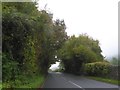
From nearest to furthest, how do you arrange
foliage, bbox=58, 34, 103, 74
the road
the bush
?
the road, the bush, foliage, bbox=58, 34, 103, 74

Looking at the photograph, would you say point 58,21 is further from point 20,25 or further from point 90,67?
point 20,25

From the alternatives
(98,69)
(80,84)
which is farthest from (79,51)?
(80,84)

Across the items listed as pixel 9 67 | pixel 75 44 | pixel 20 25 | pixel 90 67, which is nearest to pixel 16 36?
pixel 20 25

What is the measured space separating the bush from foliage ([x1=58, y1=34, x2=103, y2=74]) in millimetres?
9678

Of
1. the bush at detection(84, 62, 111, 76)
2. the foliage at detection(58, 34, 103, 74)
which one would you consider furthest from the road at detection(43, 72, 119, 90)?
the foliage at detection(58, 34, 103, 74)

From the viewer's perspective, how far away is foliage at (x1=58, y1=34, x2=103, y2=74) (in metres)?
74.4

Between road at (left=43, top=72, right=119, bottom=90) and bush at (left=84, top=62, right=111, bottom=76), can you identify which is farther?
bush at (left=84, top=62, right=111, bottom=76)

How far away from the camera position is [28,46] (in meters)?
23.7

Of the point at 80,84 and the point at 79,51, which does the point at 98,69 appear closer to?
the point at 79,51

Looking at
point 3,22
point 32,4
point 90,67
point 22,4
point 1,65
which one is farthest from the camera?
point 90,67

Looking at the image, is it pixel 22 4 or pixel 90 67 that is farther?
pixel 90 67

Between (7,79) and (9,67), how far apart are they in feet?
2.95

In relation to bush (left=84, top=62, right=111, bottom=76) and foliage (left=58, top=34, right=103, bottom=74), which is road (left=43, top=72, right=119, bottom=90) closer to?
bush (left=84, top=62, right=111, bottom=76)

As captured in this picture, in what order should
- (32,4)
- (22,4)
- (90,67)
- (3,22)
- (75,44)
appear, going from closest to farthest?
(3,22), (22,4), (32,4), (90,67), (75,44)
